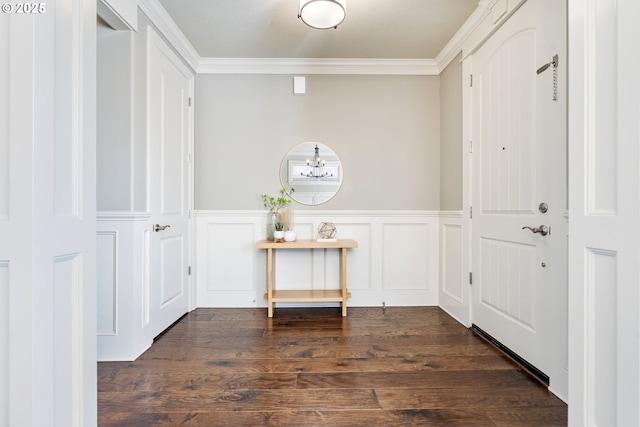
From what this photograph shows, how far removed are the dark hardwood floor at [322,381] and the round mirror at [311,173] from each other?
122 centimetres

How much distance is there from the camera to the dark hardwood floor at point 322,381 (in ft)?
4.85

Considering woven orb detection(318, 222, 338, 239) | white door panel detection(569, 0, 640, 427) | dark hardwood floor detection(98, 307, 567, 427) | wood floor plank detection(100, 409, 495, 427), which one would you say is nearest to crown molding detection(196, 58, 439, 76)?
woven orb detection(318, 222, 338, 239)

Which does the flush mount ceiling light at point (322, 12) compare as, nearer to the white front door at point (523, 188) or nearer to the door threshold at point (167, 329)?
the white front door at point (523, 188)

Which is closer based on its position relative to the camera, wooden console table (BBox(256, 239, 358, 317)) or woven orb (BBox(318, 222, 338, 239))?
wooden console table (BBox(256, 239, 358, 317))

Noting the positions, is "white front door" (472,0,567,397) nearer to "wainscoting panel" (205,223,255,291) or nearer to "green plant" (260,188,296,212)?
"green plant" (260,188,296,212)

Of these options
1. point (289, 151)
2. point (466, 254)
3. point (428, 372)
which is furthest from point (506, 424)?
point (289, 151)

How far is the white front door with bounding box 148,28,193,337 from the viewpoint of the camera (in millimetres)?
2316

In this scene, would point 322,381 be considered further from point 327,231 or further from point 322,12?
point 322,12

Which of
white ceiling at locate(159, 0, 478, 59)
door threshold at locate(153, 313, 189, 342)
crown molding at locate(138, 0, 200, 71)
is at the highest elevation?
white ceiling at locate(159, 0, 478, 59)

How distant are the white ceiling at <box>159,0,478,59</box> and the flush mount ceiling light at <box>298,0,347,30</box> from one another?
236 millimetres

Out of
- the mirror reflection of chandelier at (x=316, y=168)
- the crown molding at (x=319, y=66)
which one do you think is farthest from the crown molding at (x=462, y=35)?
the mirror reflection of chandelier at (x=316, y=168)

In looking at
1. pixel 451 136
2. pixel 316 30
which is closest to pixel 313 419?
pixel 451 136

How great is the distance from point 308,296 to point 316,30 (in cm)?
223

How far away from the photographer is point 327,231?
3014mm
